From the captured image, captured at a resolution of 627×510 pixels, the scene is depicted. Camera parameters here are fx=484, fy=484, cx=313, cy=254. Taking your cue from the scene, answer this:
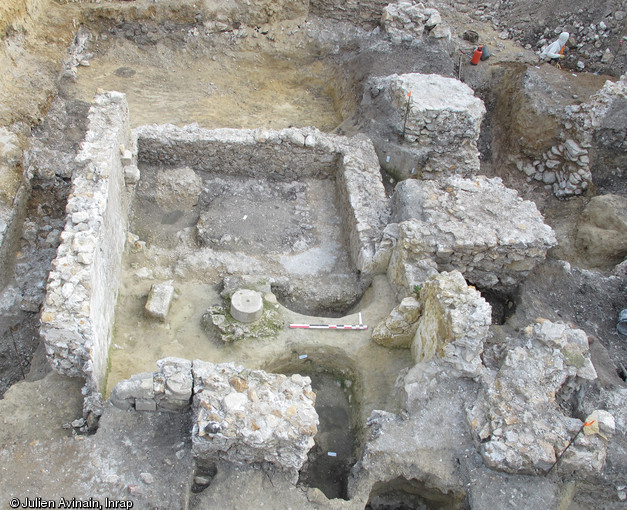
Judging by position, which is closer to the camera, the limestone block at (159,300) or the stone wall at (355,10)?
the limestone block at (159,300)

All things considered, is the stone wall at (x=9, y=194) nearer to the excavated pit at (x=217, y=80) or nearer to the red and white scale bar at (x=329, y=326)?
the excavated pit at (x=217, y=80)

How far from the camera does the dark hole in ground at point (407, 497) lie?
4971 mm

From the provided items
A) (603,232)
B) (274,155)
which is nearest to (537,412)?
(603,232)

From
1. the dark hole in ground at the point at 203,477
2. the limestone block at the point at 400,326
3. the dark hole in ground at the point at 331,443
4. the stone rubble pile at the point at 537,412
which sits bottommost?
the dark hole in ground at the point at 331,443

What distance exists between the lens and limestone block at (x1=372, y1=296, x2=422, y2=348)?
588cm

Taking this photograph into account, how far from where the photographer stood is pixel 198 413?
13.8 ft

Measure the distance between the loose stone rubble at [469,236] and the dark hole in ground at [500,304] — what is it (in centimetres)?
19

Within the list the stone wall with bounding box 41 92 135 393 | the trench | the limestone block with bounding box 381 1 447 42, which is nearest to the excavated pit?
the limestone block with bounding box 381 1 447 42

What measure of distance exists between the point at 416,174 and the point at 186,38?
695 centimetres

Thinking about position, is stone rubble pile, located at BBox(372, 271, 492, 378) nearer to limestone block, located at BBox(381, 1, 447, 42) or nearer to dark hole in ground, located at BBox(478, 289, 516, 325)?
dark hole in ground, located at BBox(478, 289, 516, 325)

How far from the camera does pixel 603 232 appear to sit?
890 cm

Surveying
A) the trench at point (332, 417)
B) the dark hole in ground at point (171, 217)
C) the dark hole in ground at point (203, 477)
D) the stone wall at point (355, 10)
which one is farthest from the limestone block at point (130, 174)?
the stone wall at point (355, 10)

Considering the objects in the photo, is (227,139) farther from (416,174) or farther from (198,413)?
(198,413)

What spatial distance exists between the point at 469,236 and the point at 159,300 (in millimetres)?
4185
